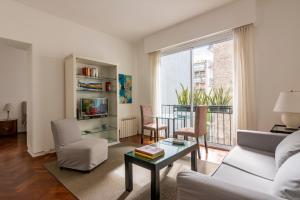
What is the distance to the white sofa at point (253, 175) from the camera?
32.9 inches

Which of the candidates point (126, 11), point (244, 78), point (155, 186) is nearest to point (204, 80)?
point (244, 78)

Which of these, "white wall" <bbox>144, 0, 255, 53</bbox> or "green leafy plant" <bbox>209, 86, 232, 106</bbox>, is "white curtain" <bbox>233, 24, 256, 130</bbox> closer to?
"white wall" <bbox>144, 0, 255, 53</bbox>

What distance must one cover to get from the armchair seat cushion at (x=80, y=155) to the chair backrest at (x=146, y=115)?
5.04ft

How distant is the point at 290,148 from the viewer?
4.49ft

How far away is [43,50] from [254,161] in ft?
12.7

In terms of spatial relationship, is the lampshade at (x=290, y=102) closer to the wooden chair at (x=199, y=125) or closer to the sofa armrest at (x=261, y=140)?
the sofa armrest at (x=261, y=140)

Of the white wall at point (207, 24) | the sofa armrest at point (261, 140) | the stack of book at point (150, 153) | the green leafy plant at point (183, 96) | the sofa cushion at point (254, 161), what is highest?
the white wall at point (207, 24)

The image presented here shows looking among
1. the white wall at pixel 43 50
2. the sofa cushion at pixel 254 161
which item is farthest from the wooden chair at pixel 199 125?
the white wall at pixel 43 50

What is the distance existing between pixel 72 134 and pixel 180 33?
314 cm

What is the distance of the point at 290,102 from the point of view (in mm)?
2066

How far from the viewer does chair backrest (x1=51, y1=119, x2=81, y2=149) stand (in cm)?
252

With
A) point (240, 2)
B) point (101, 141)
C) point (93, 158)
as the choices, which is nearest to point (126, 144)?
point (101, 141)

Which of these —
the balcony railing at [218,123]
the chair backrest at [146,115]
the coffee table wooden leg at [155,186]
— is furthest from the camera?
the chair backrest at [146,115]

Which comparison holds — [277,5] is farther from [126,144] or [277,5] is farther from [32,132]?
[32,132]
